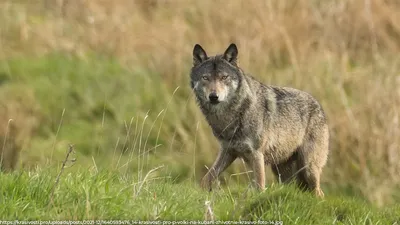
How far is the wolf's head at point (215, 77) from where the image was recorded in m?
7.60

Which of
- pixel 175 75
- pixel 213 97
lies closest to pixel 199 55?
pixel 213 97

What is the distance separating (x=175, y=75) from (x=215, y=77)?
4097 mm

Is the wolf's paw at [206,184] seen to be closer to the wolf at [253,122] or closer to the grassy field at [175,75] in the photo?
the wolf at [253,122]

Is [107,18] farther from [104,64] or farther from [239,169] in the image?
[239,169]

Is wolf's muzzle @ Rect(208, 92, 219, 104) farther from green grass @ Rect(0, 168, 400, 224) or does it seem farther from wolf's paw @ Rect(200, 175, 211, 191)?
green grass @ Rect(0, 168, 400, 224)

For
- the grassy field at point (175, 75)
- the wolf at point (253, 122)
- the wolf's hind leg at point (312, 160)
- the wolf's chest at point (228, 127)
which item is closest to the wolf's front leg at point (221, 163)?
the wolf at point (253, 122)

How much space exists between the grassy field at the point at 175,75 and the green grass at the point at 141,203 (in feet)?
8.62

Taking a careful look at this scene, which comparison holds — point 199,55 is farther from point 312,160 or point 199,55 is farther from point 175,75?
point 175,75

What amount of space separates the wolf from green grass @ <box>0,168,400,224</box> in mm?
1254

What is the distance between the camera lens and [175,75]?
11766mm

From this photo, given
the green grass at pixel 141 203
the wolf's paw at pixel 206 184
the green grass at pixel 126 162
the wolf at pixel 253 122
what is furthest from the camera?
the wolf at pixel 253 122

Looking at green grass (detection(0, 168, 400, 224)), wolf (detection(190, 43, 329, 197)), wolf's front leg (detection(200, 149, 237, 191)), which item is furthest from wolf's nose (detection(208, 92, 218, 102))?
green grass (detection(0, 168, 400, 224))

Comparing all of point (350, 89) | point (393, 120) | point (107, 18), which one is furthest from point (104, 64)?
point (393, 120)

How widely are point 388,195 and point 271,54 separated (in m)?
2.90
